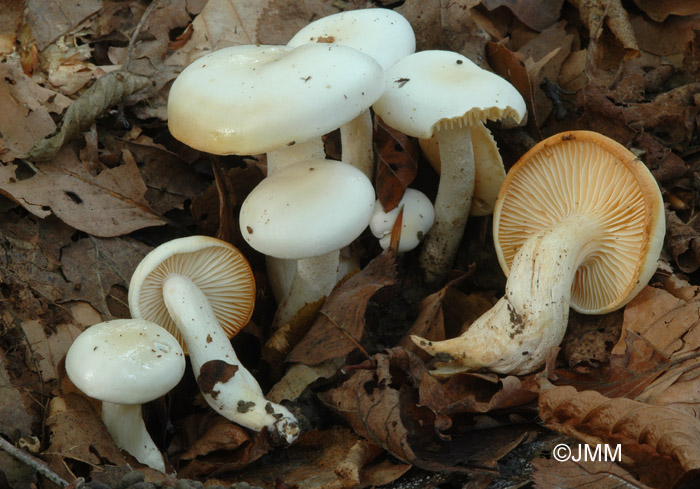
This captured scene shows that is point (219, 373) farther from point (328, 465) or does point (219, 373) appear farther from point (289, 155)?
point (289, 155)

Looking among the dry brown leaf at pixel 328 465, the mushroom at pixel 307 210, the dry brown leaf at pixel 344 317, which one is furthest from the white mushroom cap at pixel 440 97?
the dry brown leaf at pixel 328 465

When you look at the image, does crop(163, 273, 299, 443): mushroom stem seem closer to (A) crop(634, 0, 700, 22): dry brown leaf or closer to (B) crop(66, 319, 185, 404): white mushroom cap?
(B) crop(66, 319, 185, 404): white mushroom cap

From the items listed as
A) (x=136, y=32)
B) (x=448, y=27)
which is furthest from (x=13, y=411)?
(x=448, y=27)

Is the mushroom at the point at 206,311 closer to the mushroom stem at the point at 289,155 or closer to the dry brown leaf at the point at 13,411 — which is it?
the mushroom stem at the point at 289,155

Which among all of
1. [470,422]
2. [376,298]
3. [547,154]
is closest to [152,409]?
[376,298]

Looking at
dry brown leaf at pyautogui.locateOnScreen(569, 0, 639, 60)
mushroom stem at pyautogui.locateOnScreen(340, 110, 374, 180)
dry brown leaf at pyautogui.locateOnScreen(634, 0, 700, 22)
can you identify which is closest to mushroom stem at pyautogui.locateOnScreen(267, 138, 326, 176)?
mushroom stem at pyautogui.locateOnScreen(340, 110, 374, 180)
